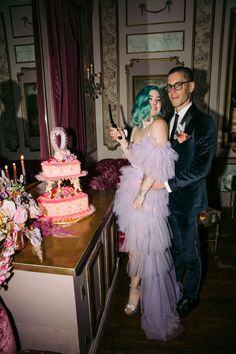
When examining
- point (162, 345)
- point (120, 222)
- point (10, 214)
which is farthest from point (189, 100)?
point (162, 345)

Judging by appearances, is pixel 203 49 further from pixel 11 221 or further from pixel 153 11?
pixel 11 221

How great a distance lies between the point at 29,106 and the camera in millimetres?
2537

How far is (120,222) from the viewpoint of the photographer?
8.27ft

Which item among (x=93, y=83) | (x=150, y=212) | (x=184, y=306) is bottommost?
(x=184, y=306)

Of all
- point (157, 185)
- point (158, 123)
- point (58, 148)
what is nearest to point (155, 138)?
point (158, 123)

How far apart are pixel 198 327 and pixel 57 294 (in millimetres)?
1711

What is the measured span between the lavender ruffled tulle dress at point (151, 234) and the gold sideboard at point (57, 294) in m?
0.46

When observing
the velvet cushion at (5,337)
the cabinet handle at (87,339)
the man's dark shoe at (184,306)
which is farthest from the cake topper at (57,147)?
the man's dark shoe at (184,306)

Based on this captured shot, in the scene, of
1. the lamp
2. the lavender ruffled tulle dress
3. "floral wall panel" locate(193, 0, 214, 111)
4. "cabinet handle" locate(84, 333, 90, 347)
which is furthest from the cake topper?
"floral wall panel" locate(193, 0, 214, 111)

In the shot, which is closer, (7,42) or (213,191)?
(7,42)

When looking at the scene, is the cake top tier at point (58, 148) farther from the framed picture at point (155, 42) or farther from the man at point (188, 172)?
the framed picture at point (155, 42)

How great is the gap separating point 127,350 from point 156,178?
5.29 ft

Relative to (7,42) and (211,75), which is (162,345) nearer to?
(7,42)

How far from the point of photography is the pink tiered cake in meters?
2.20
